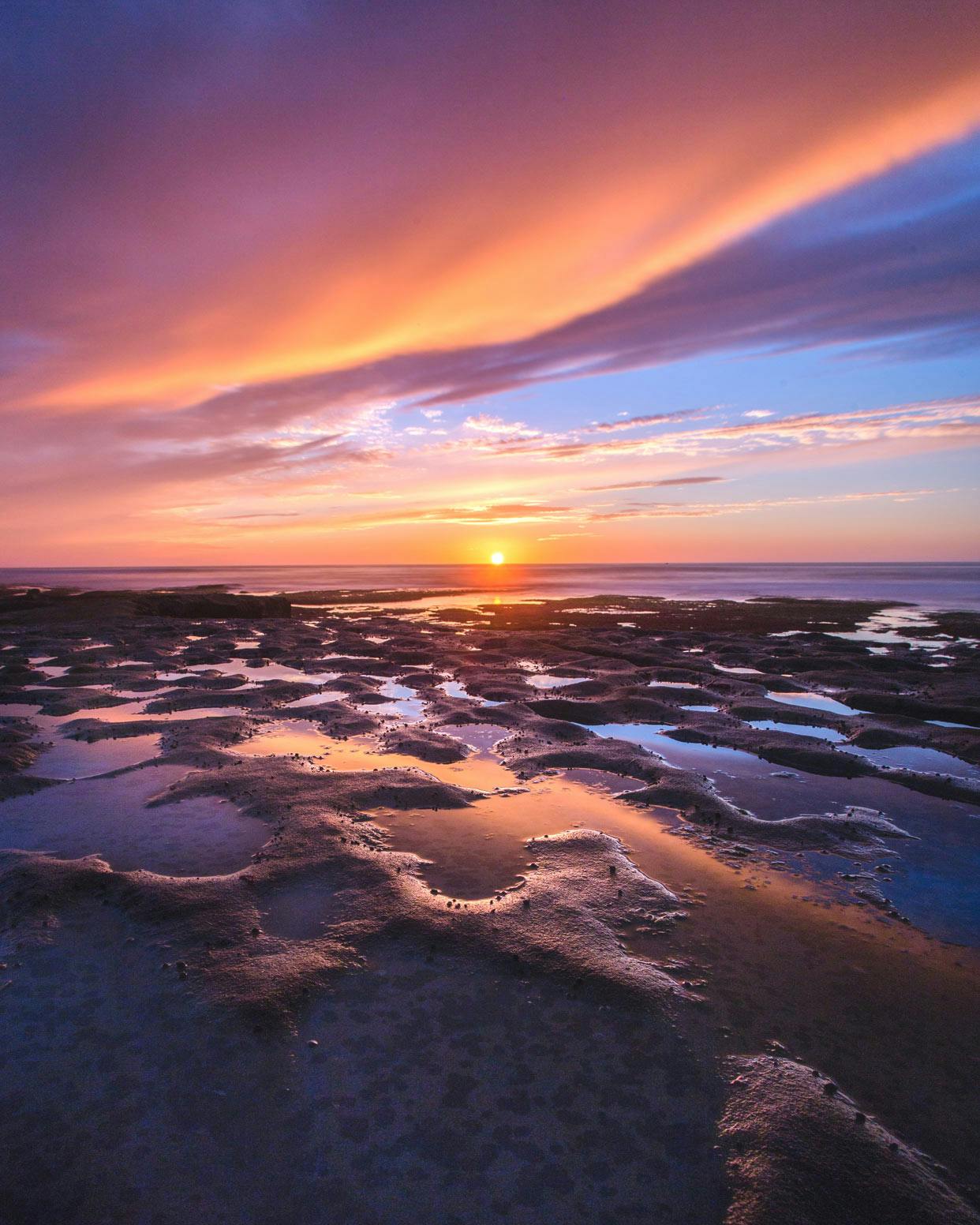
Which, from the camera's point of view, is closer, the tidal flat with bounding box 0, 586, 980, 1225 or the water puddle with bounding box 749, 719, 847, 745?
Answer: the tidal flat with bounding box 0, 586, 980, 1225

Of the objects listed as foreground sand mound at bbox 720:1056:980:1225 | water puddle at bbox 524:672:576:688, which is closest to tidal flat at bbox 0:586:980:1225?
foreground sand mound at bbox 720:1056:980:1225

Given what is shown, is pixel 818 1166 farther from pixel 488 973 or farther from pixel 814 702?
pixel 814 702

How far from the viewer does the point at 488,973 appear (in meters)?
8.29

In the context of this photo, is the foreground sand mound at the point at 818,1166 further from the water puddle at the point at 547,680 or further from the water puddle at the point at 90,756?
the water puddle at the point at 547,680

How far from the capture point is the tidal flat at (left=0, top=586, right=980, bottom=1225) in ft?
18.3

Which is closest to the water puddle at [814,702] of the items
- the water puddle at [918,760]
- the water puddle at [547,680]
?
the water puddle at [918,760]

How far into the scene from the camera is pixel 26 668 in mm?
30172

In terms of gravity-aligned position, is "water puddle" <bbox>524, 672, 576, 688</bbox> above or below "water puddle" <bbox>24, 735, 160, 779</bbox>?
below

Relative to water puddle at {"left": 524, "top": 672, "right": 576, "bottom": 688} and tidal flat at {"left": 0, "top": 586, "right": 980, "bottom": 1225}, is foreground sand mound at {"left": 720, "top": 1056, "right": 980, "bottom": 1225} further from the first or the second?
water puddle at {"left": 524, "top": 672, "right": 576, "bottom": 688}

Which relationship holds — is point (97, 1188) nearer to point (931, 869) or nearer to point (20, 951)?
point (20, 951)

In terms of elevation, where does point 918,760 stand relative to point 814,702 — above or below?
below

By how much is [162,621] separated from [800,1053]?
55.2m

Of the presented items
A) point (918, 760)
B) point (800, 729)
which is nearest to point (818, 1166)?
point (918, 760)

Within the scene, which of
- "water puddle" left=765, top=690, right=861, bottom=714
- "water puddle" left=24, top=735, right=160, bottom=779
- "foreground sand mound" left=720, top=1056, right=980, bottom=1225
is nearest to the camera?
"foreground sand mound" left=720, top=1056, right=980, bottom=1225
